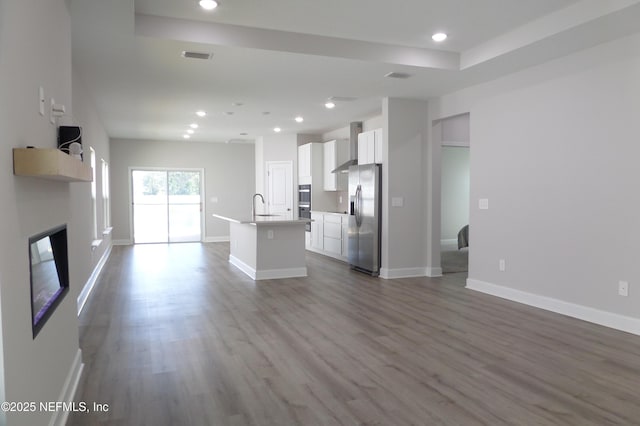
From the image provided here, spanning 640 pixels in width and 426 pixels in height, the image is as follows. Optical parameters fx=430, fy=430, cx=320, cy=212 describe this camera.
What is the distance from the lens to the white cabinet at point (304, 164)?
9695 mm

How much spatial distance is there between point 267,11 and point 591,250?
3865 millimetres

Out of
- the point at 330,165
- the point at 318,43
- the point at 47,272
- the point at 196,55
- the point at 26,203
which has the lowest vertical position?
the point at 47,272

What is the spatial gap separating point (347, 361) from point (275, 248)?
3.43 meters

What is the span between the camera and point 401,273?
6594 millimetres

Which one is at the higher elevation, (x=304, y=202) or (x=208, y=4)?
(x=208, y=4)

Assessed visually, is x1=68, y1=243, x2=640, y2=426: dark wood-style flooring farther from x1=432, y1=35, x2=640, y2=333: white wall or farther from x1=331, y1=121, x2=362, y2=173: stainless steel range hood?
x1=331, y1=121, x2=362, y2=173: stainless steel range hood

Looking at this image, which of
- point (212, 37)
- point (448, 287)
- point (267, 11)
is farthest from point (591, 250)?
point (212, 37)

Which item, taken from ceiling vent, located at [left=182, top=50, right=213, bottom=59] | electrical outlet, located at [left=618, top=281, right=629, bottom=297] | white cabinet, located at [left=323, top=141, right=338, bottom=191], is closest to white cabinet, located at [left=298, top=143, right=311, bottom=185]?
white cabinet, located at [left=323, top=141, right=338, bottom=191]

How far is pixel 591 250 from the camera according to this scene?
4258 mm

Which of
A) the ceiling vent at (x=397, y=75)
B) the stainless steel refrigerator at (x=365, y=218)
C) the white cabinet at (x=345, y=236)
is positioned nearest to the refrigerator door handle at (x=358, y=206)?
the stainless steel refrigerator at (x=365, y=218)

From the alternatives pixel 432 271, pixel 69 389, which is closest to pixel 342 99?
pixel 432 271

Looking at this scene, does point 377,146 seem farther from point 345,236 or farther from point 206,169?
point 206,169

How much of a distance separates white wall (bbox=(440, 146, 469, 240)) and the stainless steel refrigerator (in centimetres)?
389

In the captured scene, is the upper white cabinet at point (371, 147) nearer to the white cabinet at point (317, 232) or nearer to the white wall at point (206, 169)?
the white cabinet at point (317, 232)
